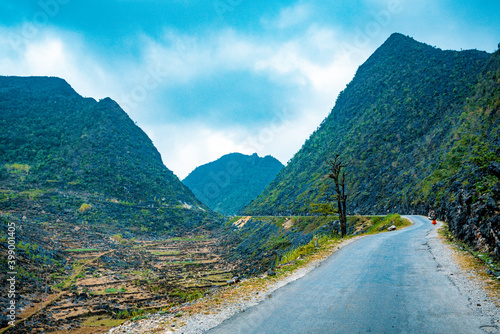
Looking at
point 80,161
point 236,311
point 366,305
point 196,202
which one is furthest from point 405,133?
point 80,161

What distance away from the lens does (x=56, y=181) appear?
245 ft

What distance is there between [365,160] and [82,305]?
73.6m

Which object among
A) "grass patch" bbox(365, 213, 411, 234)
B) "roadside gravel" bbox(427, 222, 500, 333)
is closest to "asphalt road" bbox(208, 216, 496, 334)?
"roadside gravel" bbox(427, 222, 500, 333)

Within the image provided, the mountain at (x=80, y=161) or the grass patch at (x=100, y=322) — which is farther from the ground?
the mountain at (x=80, y=161)

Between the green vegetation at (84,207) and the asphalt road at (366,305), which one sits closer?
the asphalt road at (366,305)

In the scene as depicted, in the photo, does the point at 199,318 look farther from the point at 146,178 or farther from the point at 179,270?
the point at 146,178

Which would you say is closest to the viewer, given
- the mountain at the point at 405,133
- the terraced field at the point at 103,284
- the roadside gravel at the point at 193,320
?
the roadside gravel at the point at 193,320

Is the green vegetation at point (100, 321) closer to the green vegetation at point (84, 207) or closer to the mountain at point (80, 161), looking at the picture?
the mountain at point (80, 161)

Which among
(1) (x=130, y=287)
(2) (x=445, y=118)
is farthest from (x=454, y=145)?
(1) (x=130, y=287)

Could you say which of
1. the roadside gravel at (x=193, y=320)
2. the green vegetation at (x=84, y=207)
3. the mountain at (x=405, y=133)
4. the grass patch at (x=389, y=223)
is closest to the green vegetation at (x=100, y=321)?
the roadside gravel at (x=193, y=320)

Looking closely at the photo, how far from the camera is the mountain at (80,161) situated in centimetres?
6888

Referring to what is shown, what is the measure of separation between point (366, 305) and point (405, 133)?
77.0 meters

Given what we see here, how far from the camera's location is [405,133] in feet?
231

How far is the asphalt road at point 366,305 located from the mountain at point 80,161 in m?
67.5
